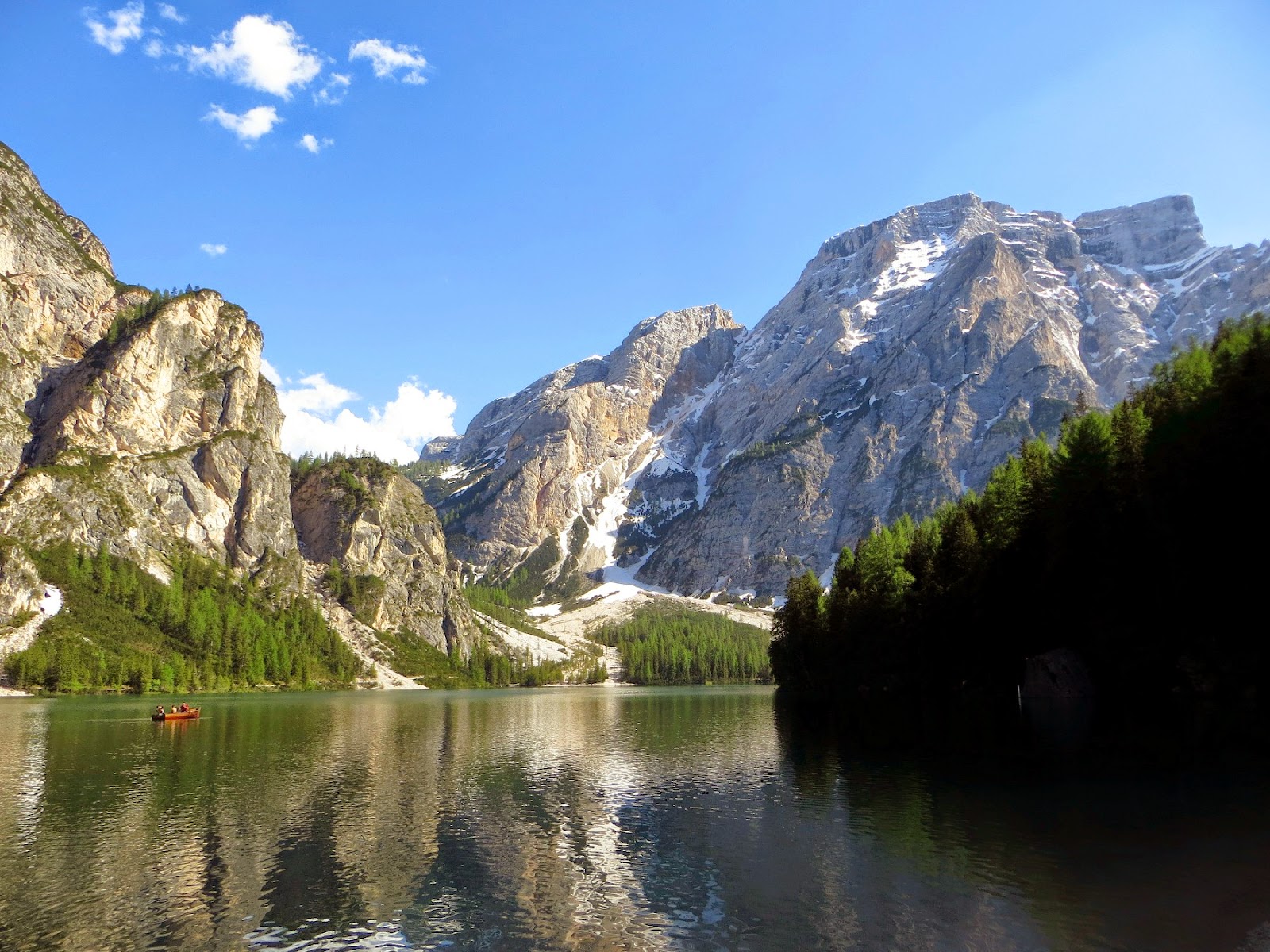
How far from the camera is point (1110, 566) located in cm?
5853

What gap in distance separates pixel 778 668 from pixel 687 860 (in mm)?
104276

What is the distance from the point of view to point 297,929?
19.8 metres

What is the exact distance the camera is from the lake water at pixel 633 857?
19.0 meters

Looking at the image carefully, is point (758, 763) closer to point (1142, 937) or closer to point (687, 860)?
point (687, 860)

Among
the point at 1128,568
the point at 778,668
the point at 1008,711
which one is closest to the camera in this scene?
the point at 1128,568

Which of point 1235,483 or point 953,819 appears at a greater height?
point 1235,483

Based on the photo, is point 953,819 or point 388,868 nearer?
point 388,868

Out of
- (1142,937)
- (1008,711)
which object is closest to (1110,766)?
(1142,937)

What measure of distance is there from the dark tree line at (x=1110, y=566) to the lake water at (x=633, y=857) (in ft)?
69.7

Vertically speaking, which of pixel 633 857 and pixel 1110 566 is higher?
pixel 1110 566

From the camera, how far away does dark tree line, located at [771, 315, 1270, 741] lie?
153ft

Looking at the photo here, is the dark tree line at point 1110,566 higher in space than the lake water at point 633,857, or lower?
higher

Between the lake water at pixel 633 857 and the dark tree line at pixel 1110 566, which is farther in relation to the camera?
the dark tree line at pixel 1110 566

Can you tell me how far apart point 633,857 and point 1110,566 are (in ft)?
157
